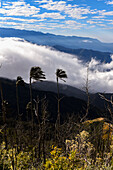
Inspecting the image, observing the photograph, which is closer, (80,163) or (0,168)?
(80,163)

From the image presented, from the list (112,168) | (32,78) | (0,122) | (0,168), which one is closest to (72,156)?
(112,168)

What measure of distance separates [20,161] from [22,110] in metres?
173

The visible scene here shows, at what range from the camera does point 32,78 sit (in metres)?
21.7

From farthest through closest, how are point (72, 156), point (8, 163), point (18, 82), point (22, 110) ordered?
point (22, 110), point (18, 82), point (8, 163), point (72, 156)

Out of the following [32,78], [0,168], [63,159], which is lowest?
[0,168]

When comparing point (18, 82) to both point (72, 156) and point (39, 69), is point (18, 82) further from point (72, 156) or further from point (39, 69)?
point (72, 156)

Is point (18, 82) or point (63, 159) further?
point (18, 82)

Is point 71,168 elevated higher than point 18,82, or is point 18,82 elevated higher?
point 18,82

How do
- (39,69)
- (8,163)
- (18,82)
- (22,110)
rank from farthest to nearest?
(22,110)
(18,82)
(39,69)
(8,163)

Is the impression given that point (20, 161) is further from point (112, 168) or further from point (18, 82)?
point (18, 82)

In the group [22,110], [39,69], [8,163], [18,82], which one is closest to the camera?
[8,163]

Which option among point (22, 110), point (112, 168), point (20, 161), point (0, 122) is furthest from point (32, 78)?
point (22, 110)

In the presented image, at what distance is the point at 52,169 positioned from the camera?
32.8 feet

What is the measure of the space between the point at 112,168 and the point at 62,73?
1749 centimetres
